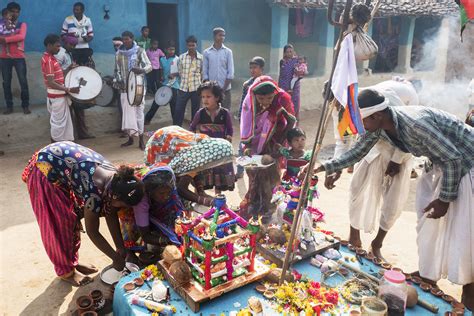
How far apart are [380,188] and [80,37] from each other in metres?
7.30

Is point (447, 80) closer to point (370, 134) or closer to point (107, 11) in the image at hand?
point (107, 11)

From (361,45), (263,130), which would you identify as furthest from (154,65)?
(361,45)

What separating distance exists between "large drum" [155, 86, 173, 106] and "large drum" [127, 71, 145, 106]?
1358 millimetres

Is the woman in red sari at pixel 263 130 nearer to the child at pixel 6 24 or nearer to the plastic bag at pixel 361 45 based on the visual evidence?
the plastic bag at pixel 361 45

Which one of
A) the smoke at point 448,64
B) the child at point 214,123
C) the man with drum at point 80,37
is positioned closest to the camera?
the child at point 214,123

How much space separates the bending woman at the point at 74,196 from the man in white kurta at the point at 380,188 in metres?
2.26

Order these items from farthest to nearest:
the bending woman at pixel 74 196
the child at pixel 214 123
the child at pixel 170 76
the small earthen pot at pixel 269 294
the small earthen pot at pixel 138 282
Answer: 1. the child at pixel 170 76
2. the child at pixel 214 123
3. the bending woman at pixel 74 196
4. the small earthen pot at pixel 138 282
5. the small earthen pot at pixel 269 294

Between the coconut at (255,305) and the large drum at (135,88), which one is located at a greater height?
the large drum at (135,88)

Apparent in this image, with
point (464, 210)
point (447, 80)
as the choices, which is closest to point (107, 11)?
point (464, 210)

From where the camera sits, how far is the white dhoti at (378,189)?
4.03 m

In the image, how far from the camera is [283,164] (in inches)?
202

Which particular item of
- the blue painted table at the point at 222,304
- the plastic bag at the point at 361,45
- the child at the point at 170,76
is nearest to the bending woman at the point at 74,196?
the blue painted table at the point at 222,304

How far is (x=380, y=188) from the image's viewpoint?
4.15m

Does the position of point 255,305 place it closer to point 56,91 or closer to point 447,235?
point 447,235
